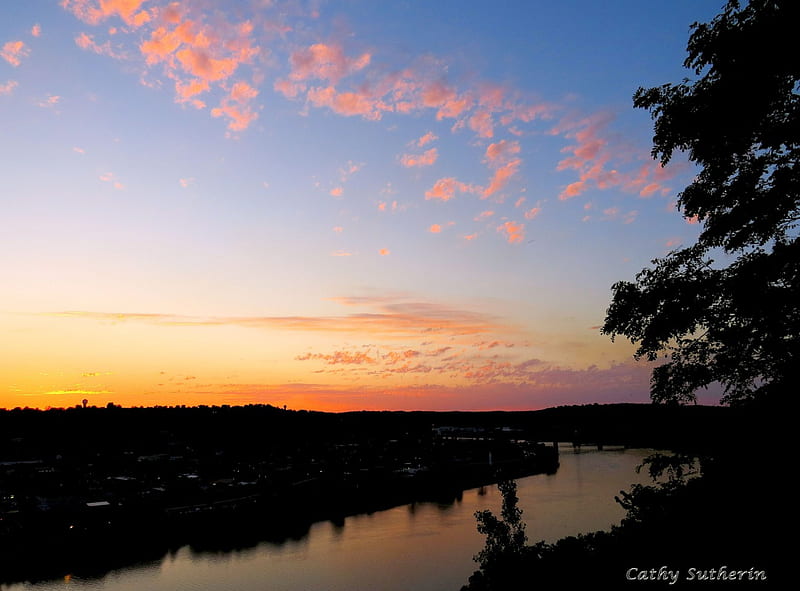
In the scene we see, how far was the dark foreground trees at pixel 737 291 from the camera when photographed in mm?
7410

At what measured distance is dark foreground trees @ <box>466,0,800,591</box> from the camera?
741 cm

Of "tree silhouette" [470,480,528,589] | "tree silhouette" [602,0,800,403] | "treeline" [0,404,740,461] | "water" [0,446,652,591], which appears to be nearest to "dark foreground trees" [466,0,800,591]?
"tree silhouette" [602,0,800,403]

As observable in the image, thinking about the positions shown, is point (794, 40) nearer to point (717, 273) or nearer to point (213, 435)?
point (717, 273)

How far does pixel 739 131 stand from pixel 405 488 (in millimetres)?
70642

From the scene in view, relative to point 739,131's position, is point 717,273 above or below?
below

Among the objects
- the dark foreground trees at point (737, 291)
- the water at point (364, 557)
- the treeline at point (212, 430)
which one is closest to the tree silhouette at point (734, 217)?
the dark foreground trees at point (737, 291)

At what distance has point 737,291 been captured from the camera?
7.68 m

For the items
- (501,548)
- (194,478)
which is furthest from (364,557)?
(194,478)

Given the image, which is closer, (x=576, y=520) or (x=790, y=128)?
(x=790, y=128)

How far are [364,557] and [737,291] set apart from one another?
3731 cm

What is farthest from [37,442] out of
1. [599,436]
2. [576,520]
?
[599,436]

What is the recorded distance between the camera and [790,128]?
732 cm

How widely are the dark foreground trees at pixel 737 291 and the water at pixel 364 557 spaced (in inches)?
1031

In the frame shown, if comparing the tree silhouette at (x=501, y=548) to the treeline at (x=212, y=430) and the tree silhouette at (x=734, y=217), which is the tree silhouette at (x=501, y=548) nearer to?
the tree silhouette at (x=734, y=217)
